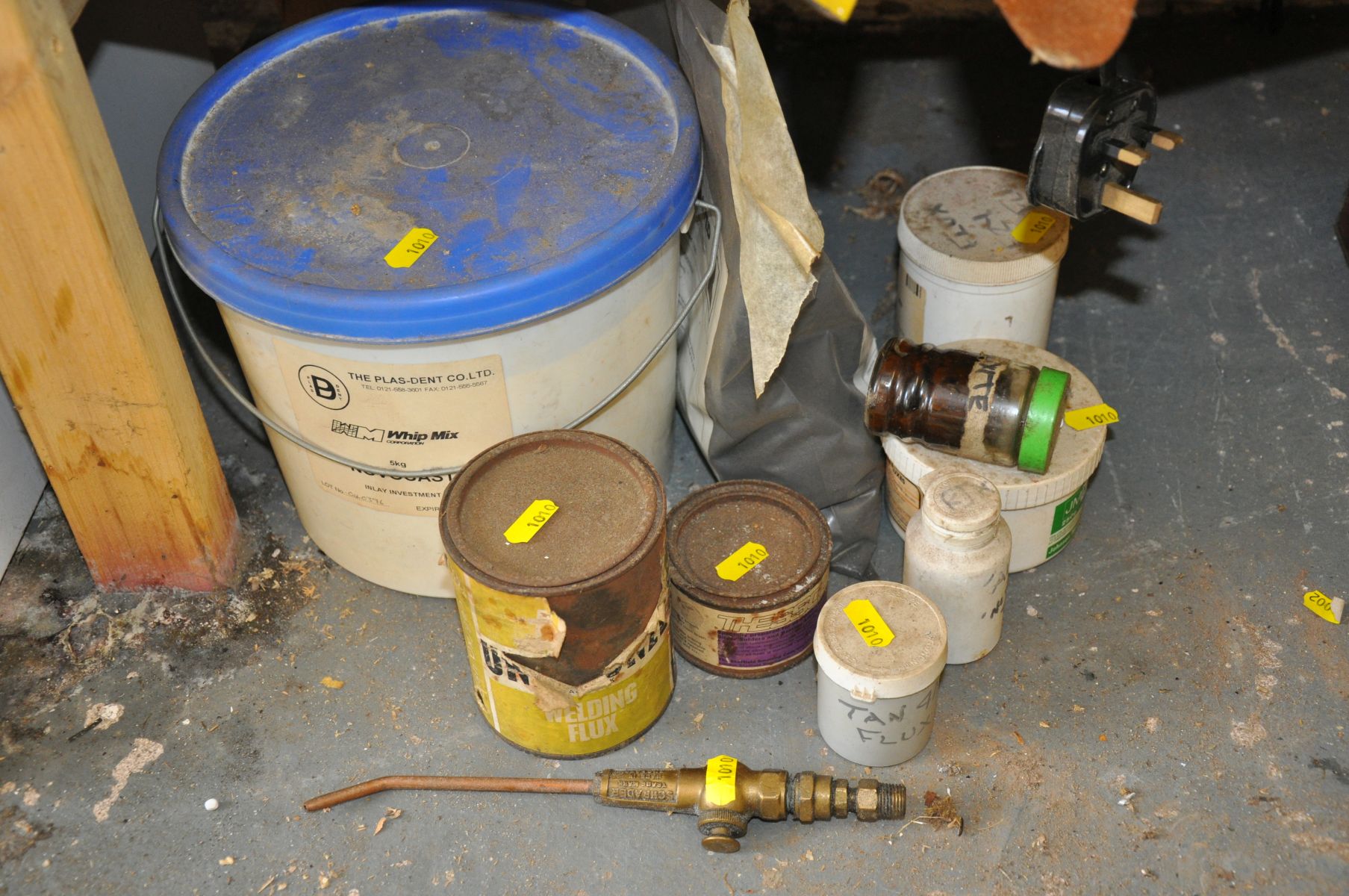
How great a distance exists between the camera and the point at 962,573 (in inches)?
61.5

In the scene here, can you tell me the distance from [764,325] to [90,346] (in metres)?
0.81

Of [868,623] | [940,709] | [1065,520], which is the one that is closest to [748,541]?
[868,623]

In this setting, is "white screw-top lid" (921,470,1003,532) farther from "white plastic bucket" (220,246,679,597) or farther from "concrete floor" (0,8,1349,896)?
"white plastic bucket" (220,246,679,597)

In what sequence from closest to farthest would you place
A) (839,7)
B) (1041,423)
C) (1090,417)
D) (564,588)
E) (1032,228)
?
1. (839,7)
2. (564,588)
3. (1041,423)
4. (1090,417)
5. (1032,228)

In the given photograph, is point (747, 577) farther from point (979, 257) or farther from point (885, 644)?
point (979, 257)

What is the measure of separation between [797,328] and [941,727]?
0.54m

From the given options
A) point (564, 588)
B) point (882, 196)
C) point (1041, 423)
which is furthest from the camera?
point (882, 196)

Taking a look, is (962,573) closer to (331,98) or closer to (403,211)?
(403,211)

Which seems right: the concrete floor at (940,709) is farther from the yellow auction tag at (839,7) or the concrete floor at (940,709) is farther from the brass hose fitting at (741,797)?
the yellow auction tag at (839,7)

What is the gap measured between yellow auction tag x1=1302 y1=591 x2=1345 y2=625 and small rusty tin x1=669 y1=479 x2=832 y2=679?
26.0 inches

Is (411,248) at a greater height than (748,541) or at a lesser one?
greater

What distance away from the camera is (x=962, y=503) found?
1.54 meters

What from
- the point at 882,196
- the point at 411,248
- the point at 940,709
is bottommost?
the point at 940,709

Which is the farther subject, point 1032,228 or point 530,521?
point 1032,228
